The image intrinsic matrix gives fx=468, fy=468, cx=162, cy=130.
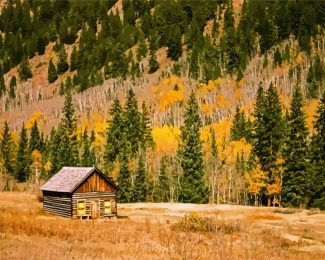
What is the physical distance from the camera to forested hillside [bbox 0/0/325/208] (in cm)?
6688

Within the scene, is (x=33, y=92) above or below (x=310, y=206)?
above

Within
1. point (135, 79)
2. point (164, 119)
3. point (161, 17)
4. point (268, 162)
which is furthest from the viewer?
point (161, 17)

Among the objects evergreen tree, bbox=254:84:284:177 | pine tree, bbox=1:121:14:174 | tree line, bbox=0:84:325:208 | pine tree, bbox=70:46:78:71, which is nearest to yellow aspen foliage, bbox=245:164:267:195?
tree line, bbox=0:84:325:208

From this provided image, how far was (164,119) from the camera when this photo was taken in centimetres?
13850

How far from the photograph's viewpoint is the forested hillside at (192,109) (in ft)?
219

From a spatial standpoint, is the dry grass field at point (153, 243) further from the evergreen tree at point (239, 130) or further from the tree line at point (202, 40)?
the tree line at point (202, 40)

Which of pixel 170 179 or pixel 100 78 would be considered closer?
pixel 170 179

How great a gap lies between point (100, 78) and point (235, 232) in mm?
143413

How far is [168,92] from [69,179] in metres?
98.5

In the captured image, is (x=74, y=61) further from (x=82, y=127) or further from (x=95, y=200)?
(x=95, y=200)

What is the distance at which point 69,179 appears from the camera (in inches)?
2034

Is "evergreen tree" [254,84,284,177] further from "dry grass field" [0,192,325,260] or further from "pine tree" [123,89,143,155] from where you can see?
"pine tree" [123,89,143,155]

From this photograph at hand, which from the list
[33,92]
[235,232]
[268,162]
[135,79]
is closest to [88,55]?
[33,92]

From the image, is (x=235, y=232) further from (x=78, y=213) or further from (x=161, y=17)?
(x=161, y=17)
